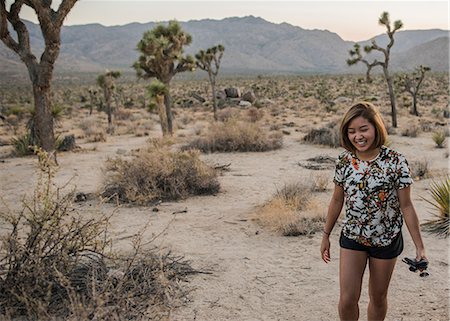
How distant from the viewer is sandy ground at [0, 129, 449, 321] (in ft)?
14.2

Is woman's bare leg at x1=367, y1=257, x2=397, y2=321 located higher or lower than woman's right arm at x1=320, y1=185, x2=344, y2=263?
lower

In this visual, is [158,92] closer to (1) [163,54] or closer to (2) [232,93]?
(1) [163,54]

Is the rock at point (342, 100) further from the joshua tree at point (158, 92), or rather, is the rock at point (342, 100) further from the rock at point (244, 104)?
the joshua tree at point (158, 92)

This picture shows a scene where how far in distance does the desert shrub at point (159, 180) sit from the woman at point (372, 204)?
17.8 feet

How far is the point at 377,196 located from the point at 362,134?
0.41 meters

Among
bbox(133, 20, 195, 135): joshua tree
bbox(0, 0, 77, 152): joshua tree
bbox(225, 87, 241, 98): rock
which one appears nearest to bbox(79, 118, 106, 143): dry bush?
bbox(133, 20, 195, 135): joshua tree

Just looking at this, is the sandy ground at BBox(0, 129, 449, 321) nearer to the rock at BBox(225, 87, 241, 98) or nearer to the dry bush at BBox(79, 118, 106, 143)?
the dry bush at BBox(79, 118, 106, 143)

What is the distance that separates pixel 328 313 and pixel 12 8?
9936 millimetres

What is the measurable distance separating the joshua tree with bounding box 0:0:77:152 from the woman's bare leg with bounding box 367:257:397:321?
950 centimetres

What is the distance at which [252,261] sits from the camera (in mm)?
5531

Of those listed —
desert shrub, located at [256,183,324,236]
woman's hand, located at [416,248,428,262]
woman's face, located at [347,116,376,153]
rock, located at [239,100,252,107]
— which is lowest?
desert shrub, located at [256,183,324,236]

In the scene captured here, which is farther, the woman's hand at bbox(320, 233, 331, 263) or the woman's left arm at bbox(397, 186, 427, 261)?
the woman's hand at bbox(320, 233, 331, 263)

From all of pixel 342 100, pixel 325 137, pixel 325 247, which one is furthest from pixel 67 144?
pixel 342 100

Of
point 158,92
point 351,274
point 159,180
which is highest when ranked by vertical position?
point 158,92
